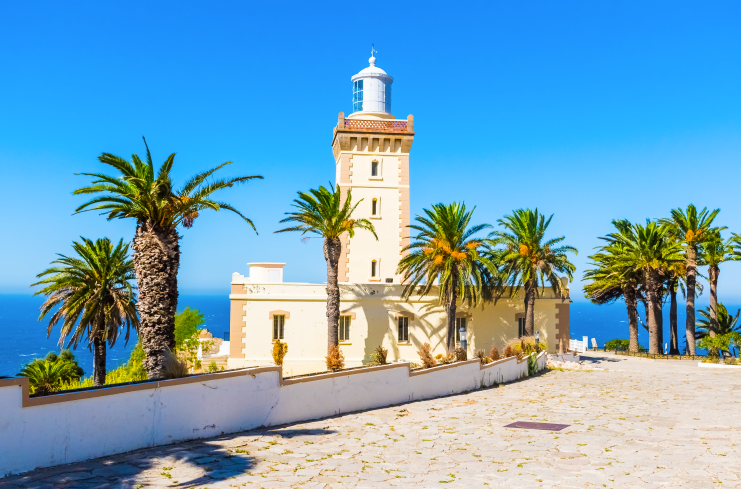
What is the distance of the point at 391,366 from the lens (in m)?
16.4

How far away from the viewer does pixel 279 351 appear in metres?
29.3

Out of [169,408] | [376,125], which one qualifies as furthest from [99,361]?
[376,125]

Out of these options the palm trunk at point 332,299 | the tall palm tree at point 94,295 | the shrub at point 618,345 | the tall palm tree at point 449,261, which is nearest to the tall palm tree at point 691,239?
the shrub at point 618,345

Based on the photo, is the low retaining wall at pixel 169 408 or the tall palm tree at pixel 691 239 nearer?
the low retaining wall at pixel 169 408

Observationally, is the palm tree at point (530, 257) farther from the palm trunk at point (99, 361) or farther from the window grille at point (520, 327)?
the palm trunk at point (99, 361)

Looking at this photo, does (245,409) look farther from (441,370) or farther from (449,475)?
(441,370)

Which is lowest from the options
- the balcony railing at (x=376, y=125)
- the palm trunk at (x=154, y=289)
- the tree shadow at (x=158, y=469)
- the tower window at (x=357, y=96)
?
the tree shadow at (x=158, y=469)

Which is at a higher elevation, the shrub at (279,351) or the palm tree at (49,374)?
the shrub at (279,351)

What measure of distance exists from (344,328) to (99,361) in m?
11.7

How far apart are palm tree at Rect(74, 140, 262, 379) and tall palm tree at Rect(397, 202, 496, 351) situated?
16.5 metres

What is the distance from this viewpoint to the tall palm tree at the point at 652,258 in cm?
3625

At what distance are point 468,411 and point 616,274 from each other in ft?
89.3

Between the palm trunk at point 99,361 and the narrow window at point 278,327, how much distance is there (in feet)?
26.6

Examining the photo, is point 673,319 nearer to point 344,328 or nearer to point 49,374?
point 344,328
